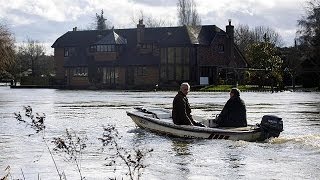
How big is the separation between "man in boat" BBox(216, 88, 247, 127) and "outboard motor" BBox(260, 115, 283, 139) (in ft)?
4.09

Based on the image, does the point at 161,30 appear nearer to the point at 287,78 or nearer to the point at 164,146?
the point at 287,78

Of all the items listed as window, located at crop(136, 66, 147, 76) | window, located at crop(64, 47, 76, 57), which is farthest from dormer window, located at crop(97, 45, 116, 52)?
window, located at crop(64, 47, 76, 57)

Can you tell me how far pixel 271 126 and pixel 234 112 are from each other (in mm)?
1575

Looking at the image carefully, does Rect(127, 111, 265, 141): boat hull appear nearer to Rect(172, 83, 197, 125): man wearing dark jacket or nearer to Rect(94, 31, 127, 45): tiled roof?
Rect(172, 83, 197, 125): man wearing dark jacket

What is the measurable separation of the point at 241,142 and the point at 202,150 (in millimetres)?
1611

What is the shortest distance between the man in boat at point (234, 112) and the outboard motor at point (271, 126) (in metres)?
1.25

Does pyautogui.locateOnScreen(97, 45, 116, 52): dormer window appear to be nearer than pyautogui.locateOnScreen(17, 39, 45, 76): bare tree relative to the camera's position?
Yes

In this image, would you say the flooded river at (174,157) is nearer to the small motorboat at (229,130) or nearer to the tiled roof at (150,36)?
the small motorboat at (229,130)

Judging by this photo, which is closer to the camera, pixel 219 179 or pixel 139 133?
pixel 219 179

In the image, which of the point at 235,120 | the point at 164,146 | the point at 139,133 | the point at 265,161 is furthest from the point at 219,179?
the point at 139,133

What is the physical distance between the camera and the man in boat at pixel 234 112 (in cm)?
1919

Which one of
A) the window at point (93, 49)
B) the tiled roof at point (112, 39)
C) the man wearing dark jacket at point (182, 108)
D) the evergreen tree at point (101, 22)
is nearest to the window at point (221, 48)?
the tiled roof at point (112, 39)

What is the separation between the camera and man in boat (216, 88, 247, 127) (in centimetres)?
1919

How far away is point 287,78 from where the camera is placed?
83125 millimetres
